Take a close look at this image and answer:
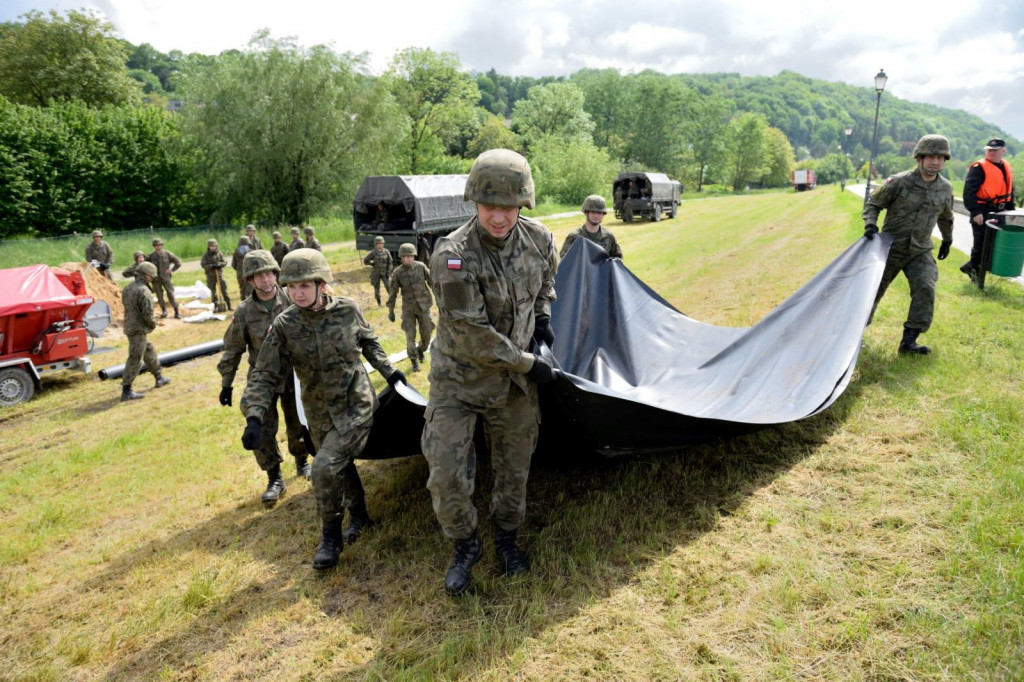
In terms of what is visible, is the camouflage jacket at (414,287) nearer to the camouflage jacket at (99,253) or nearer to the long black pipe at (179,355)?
the long black pipe at (179,355)

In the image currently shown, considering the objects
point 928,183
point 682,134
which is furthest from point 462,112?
point 928,183

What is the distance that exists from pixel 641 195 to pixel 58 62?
38.9 m

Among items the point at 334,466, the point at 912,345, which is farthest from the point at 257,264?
the point at 912,345

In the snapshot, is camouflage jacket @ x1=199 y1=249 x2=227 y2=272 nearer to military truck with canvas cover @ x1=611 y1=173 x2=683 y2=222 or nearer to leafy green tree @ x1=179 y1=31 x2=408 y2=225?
leafy green tree @ x1=179 y1=31 x2=408 y2=225

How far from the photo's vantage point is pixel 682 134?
78.9 metres

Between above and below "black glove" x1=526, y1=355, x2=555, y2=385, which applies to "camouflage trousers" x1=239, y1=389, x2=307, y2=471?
below

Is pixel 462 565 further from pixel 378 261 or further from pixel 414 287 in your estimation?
pixel 378 261

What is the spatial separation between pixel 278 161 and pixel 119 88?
23.3m

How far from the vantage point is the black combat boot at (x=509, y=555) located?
378cm

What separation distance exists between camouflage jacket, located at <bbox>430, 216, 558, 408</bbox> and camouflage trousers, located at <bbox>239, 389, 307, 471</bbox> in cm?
200

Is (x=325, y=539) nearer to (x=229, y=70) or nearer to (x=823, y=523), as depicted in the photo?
(x=823, y=523)

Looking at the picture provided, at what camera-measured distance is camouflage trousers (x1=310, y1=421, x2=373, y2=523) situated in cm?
405

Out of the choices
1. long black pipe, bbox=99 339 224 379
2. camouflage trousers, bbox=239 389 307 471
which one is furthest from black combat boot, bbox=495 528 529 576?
long black pipe, bbox=99 339 224 379

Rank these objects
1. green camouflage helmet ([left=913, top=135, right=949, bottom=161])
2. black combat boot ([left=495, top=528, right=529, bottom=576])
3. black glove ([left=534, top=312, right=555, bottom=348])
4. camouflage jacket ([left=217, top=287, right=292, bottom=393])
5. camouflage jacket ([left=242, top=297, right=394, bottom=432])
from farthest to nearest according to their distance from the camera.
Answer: green camouflage helmet ([left=913, top=135, right=949, bottom=161]) → camouflage jacket ([left=217, top=287, right=292, bottom=393]) → camouflage jacket ([left=242, top=297, right=394, bottom=432]) → black glove ([left=534, top=312, right=555, bottom=348]) → black combat boot ([left=495, top=528, right=529, bottom=576])
